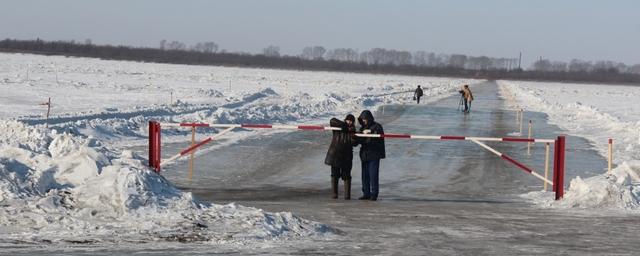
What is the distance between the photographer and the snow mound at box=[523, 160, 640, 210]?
46.9 feet

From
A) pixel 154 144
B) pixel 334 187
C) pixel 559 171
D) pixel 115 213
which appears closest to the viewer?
pixel 115 213

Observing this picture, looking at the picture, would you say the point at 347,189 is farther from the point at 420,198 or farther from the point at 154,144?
the point at 154,144

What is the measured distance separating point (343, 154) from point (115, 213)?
4.91 meters

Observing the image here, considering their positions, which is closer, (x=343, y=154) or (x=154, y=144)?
(x=343, y=154)

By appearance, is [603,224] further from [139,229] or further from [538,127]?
[538,127]

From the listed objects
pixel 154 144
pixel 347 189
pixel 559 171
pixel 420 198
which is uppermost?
pixel 154 144

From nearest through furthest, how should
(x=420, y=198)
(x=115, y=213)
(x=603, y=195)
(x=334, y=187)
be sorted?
(x=115, y=213), (x=603, y=195), (x=334, y=187), (x=420, y=198)

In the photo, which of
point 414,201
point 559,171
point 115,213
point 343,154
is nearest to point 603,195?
point 559,171

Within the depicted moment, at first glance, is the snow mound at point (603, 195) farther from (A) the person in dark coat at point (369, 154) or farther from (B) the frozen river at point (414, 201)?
(A) the person in dark coat at point (369, 154)

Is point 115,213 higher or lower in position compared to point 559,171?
lower

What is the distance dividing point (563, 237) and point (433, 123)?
25945 millimetres

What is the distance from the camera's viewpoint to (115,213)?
37.2ft

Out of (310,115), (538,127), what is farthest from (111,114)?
(538,127)

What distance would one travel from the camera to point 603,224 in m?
12.7
